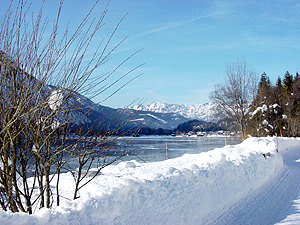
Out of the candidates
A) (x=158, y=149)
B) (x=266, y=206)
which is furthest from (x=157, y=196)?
(x=158, y=149)

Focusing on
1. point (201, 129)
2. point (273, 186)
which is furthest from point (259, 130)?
point (201, 129)

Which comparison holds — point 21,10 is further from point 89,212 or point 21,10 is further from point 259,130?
point 259,130

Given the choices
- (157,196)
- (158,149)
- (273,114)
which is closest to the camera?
Result: (157,196)

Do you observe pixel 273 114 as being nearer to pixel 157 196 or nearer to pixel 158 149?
pixel 158 149

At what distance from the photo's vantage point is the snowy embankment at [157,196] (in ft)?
13.4

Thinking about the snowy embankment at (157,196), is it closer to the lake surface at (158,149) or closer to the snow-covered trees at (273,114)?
the lake surface at (158,149)

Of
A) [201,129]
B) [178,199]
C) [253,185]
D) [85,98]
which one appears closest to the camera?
[85,98]

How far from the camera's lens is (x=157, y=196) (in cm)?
541

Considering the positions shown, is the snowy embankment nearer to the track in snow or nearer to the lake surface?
the track in snow

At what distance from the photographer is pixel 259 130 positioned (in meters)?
35.2

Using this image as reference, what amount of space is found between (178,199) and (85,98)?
10.1ft

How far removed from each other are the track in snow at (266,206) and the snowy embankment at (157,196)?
20 cm

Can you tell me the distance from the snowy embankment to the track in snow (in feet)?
0.66

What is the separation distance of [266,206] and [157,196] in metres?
2.86
